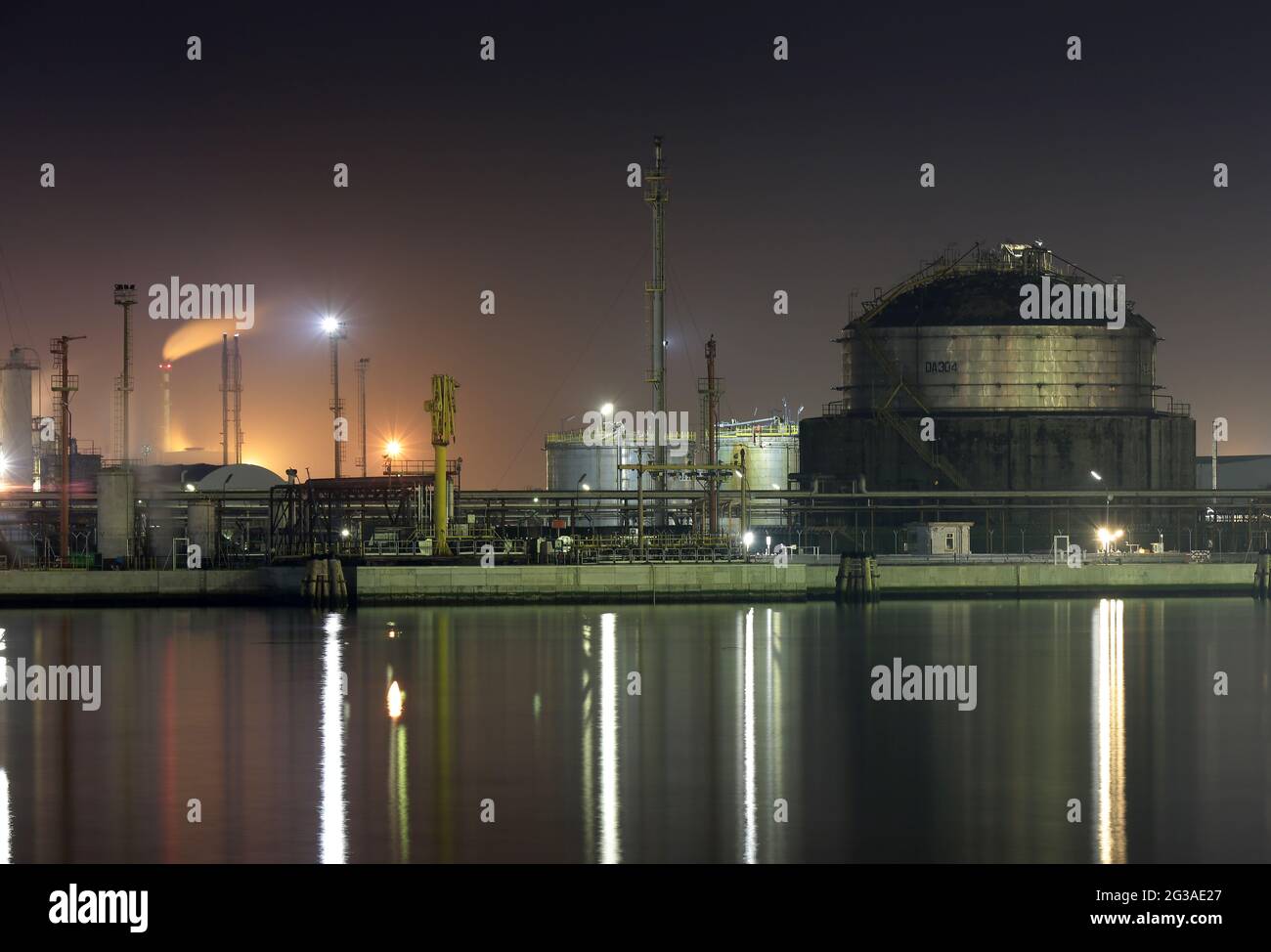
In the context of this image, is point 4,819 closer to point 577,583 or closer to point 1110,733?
point 1110,733

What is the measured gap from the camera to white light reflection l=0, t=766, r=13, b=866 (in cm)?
3619

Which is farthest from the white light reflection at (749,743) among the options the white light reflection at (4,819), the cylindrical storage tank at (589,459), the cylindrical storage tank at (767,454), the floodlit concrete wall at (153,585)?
the cylindrical storage tank at (589,459)

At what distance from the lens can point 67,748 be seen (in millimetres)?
49438

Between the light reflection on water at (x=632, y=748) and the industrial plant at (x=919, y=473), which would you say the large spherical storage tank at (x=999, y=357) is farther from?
the light reflection on water at (x=632, y=748)

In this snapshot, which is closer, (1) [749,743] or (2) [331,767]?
(2) [331,767]

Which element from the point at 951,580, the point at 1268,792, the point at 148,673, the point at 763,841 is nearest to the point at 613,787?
the point at 763,841

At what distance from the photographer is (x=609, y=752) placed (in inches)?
1901

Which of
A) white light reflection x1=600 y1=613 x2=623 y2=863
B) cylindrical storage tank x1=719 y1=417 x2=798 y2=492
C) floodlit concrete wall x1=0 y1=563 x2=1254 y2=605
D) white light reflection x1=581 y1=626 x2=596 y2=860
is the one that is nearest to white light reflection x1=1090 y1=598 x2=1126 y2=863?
floodlit concrete wall x1=0 y1=563 x2=1254 y2=605

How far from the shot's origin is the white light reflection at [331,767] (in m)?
36.9

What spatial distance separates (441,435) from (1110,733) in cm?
4822

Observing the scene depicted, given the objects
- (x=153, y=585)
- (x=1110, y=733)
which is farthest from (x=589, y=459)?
(x=1110, y=733)

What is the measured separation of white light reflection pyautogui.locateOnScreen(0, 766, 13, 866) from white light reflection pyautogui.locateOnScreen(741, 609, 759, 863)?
Answer: 14.8 metres
